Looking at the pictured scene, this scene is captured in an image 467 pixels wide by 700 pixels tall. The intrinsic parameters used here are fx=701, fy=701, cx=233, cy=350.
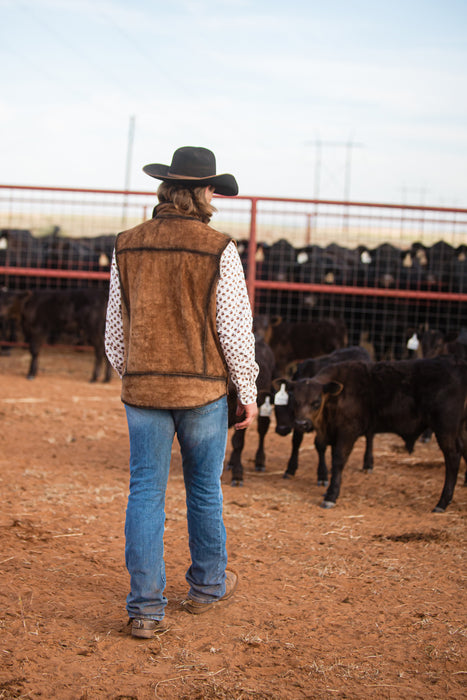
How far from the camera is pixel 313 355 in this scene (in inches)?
456

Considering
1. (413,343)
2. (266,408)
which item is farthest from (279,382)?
(413,343)

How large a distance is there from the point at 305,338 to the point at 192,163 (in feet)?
28.0

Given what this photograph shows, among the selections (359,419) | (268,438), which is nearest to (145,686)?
(359,419)

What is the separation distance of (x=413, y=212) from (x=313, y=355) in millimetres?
2782

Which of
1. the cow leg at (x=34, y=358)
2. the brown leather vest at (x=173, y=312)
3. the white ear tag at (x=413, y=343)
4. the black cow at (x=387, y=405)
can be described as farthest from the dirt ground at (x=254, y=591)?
the cow leg at (x=34, y=358)

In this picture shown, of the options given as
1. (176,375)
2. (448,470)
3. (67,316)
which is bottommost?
(448,470)

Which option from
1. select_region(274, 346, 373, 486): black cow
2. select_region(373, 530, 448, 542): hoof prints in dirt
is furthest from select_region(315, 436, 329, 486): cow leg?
select_region(373, 530, 448, 542): hoof prints in dirt

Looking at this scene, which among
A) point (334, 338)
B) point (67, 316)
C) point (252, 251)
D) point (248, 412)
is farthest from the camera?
point (334, 338)

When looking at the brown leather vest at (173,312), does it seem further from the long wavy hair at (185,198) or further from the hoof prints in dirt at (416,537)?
the hoof prints in dirt at (416,537)

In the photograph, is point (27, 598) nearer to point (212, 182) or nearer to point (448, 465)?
point (212, 182)

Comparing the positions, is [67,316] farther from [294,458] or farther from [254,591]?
[254,591]

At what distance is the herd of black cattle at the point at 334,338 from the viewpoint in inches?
231

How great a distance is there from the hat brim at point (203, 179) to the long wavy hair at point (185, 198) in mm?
31

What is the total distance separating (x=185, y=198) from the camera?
324 cm
